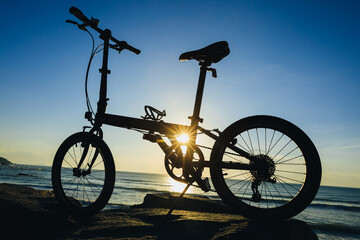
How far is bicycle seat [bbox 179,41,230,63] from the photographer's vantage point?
9.55 feet

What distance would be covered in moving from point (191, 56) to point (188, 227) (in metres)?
2.26

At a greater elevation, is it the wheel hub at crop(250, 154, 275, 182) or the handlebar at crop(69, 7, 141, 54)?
the handlebar at crop(69, 7, 141, 54)

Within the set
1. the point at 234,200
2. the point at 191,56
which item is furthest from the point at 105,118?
the point at 234,200

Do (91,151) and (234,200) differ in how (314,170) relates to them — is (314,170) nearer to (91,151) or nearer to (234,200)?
(234,200)

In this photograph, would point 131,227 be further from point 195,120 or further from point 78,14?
point 78,14

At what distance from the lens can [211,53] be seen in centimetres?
294

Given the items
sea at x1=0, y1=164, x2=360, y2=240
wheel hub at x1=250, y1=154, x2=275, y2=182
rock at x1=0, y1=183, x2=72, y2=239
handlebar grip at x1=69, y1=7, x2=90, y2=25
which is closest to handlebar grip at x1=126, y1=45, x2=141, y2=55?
handlebar grip at x1=69, y1=7, x2=90, y2=25

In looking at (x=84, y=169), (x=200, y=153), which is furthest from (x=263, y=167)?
(x=84, y=169)

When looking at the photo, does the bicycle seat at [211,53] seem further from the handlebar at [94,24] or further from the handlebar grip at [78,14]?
the handlebar grip at [78,14]

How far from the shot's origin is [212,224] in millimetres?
2348

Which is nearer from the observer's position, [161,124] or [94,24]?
[161,124]

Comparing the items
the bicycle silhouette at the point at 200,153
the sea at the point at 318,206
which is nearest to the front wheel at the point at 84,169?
the bicycle silhouette at the point at 200,153

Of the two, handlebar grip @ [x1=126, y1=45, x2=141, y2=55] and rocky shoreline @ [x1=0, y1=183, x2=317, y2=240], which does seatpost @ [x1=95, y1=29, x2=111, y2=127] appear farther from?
rocky shoreline @ [x1=0, y1=183, x2=317, y2=240]

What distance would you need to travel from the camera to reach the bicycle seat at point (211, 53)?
2.91m
